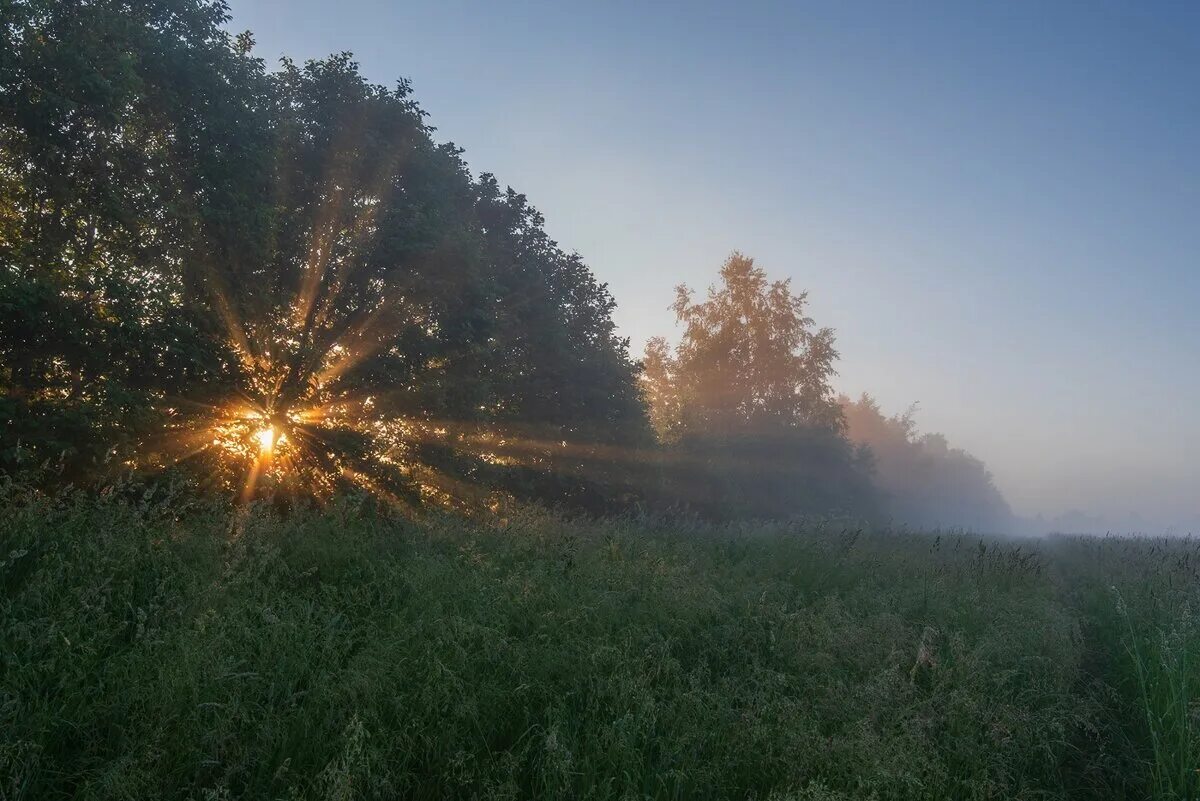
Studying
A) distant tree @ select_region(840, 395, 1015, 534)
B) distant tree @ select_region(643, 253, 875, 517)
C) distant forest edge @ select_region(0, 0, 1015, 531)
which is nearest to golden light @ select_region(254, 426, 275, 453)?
distant forest edge @ select_region(0, 0, 1015, 531)

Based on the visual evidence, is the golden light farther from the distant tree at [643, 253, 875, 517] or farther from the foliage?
the distant tree at [643, 253, 875, 517]

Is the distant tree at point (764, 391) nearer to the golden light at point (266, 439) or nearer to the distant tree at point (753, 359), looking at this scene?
the distant tree at point (753, 359)

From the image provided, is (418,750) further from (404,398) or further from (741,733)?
(404,398)

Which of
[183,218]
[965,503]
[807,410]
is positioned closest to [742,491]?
[807,410]

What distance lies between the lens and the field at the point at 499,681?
3496 millimetres

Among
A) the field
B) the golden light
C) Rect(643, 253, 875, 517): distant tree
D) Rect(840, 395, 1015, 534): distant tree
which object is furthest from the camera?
Rect(840, 395, 1015, 534): distant tree

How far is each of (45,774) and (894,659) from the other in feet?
17.9

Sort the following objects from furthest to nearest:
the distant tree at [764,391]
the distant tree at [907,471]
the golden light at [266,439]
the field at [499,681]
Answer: the distant tree at [907,471] → the distant tree at [764,391] → the golden light at [266,439] → the field at [499,681]

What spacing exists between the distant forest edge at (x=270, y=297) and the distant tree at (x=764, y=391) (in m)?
10.4

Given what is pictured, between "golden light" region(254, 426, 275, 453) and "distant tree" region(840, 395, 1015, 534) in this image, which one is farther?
"distant tree" region(840, 395, 1015, 534)

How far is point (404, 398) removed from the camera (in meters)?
15.5

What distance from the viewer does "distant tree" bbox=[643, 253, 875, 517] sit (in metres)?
36.0

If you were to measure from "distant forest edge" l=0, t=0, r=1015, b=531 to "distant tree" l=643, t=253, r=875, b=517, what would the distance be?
10.4 meters

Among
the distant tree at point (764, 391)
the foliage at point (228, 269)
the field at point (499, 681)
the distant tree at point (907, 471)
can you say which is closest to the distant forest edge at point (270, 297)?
the foliage at point (228, 269)
